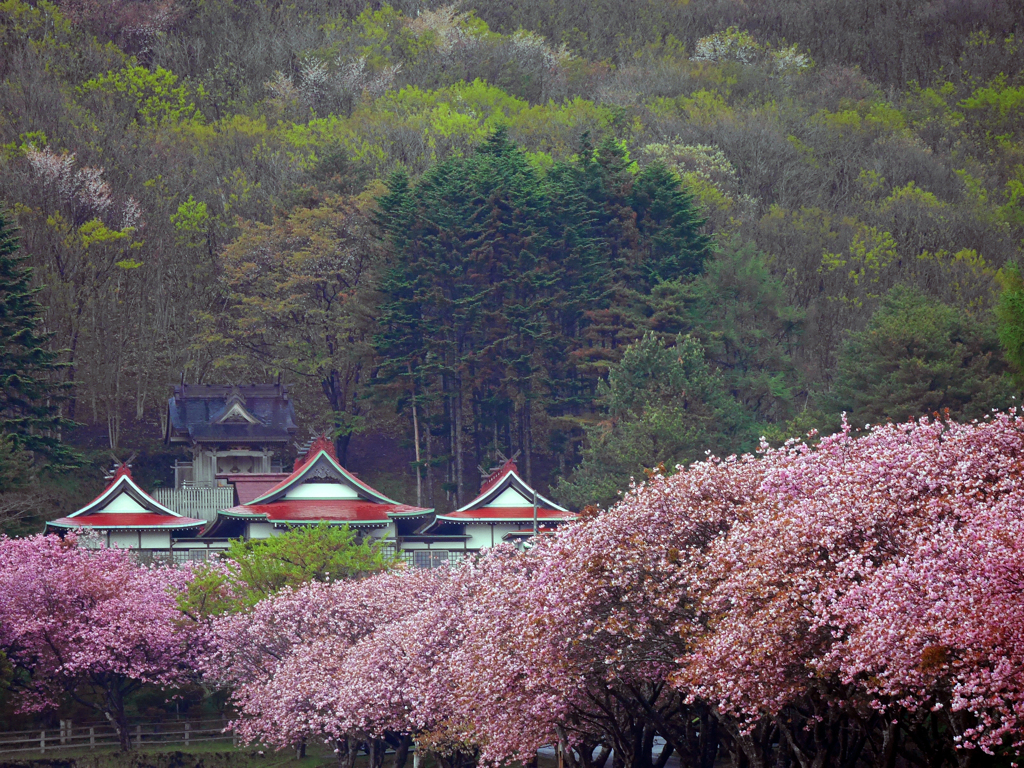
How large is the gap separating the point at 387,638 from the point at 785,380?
36.8m

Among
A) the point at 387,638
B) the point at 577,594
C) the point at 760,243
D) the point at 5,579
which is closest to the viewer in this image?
the point at 577,594

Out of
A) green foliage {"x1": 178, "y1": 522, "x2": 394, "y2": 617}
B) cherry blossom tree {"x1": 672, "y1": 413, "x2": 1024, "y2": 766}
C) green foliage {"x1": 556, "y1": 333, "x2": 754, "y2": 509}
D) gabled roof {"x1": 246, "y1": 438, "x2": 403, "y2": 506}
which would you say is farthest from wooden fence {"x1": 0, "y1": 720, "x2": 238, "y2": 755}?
cherry blossom tree {"x1": 672, "y1": 413, "x2": 1024, "y2": 766}

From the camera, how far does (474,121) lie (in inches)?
3691

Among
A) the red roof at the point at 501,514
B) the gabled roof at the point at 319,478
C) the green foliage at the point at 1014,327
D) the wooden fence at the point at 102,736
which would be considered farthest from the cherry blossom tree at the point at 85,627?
the green foliage at the point at 1014,327

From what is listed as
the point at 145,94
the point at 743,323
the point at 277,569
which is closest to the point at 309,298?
the point at 743,323

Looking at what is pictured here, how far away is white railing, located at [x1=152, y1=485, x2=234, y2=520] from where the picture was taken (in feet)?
187

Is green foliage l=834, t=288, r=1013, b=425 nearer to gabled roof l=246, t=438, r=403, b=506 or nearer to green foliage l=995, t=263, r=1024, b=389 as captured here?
green foliage l=995, t=263, r=1024, b=389

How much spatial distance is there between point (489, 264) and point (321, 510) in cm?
1951

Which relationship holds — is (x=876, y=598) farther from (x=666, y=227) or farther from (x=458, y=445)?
(x=666, y=227)

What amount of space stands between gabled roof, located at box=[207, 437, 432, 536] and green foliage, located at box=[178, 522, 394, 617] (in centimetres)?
706

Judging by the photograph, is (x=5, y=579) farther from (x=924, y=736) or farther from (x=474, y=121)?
(x=474, y=121)

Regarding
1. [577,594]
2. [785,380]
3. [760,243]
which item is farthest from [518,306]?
[577,594]

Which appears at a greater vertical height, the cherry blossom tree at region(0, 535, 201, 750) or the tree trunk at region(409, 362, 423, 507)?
the tree trunk at region(409, 362, 423, 507)

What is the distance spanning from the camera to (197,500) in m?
A: 57.8
